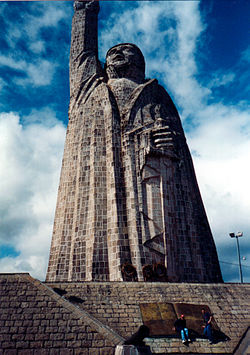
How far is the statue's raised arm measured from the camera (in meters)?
19.0

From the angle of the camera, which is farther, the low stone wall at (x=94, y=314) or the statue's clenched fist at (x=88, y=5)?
the statue's clenched fist at (x=88, y=5)

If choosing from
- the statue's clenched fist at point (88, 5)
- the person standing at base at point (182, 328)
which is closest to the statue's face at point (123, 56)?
the statue's clenched fist at point (88, 5)

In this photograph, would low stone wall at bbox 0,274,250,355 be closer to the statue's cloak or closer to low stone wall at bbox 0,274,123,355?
low stone wall at bbox 0,274,123,355

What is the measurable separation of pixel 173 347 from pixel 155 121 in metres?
10.3

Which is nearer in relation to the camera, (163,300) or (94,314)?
(94,314)

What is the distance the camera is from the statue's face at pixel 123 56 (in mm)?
18797

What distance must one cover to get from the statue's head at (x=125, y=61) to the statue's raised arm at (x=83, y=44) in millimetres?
793

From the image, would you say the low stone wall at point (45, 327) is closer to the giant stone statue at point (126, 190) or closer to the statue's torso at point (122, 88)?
the giant stone statue at point (126, 190)

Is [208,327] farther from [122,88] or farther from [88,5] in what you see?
[88,5]

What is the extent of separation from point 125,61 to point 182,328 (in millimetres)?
13707

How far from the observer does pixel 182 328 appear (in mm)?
9008

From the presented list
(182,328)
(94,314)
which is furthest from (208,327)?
(94,314)

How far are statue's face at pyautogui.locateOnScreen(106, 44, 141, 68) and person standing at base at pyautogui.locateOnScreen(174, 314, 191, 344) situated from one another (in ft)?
43.9

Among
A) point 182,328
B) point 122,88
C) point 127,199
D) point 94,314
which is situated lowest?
point 182,328
